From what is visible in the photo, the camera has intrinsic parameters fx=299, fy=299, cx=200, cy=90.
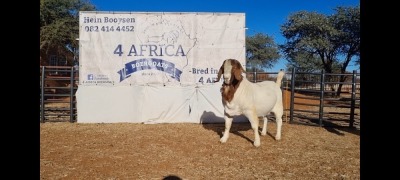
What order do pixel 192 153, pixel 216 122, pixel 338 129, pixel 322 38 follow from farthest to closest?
pixel 322 38 → pixel 216 122 → pixel 338 129 → pixel 192 153

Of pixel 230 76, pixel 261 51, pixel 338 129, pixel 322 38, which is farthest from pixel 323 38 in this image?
pixel 230 76

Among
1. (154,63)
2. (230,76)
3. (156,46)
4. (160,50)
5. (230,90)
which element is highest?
(156,46)

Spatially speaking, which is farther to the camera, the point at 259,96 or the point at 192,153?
the point at 259,96

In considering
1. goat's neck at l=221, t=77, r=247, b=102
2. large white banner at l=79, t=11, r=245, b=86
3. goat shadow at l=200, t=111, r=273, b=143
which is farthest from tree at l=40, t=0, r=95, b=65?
goat's neck at l=221, t=77, r=247, b=102

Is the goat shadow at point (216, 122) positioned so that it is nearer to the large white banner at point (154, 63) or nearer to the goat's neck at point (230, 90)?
the large white banner at point (154, 63)

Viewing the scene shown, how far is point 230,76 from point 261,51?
37598mm

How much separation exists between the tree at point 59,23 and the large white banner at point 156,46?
16.2 metres

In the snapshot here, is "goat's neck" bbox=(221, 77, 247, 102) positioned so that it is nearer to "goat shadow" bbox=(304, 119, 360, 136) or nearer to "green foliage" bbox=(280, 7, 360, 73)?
"goat shadow" bbox=(304, 119, 360, 136)

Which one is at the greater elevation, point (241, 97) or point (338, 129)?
point (241, 97)

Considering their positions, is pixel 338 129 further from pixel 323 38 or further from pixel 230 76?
pixel 323 38

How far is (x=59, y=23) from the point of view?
25.1 meters
